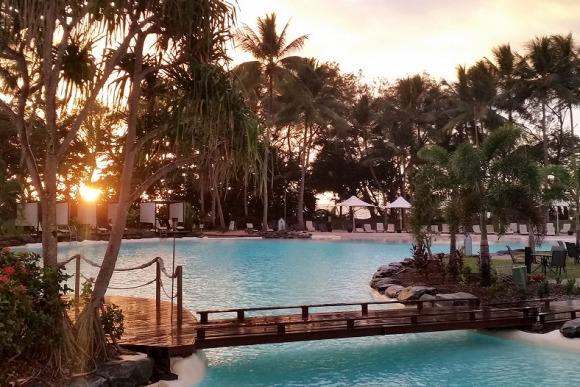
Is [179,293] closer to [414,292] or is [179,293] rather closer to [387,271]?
[414,292]

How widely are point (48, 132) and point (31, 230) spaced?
2212 cm

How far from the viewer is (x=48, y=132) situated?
6.15m

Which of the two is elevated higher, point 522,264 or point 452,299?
point 522,264

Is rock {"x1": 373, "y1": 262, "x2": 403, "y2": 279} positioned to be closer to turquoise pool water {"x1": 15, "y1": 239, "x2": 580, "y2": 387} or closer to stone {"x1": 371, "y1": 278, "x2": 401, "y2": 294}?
turquoise pool water {"x1": 15, "y1": 239, "x2": 580, "y2": 387}

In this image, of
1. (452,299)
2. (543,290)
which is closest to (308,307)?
(452,299)

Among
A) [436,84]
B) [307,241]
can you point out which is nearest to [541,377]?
Answer: [307,241]

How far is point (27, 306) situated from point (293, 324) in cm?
401

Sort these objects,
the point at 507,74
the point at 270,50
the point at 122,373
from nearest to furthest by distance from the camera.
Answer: the point at 122,373 < the point at 270,50 < the point at 507,74

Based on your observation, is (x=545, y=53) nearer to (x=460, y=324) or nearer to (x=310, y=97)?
(x=310, y=97)

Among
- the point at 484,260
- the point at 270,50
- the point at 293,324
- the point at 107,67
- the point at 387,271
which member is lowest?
the point at 293,324

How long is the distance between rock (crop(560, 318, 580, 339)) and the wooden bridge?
342mm

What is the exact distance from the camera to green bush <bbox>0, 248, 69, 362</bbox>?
5.17 meters

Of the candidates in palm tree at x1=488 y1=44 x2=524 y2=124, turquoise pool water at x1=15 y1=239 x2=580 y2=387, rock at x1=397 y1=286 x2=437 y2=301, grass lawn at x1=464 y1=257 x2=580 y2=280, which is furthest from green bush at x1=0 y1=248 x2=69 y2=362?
palm tree at x1=488 y1=44 x2=524 y2=124

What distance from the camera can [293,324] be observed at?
838 cm
